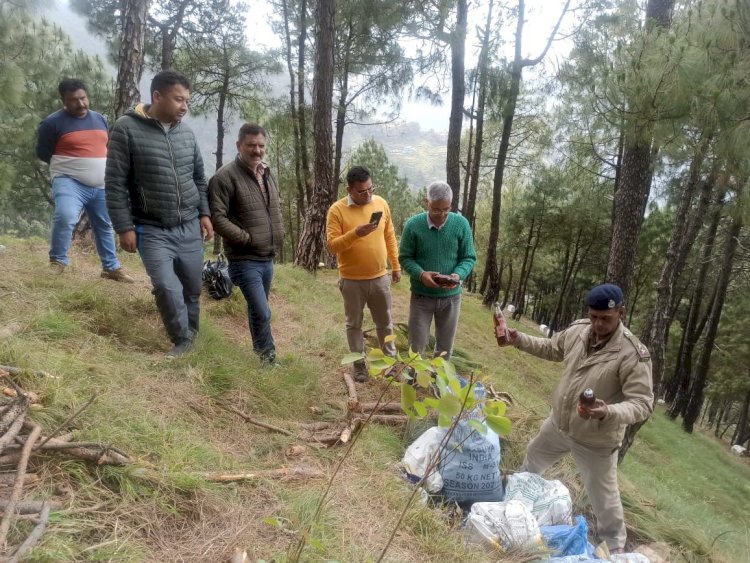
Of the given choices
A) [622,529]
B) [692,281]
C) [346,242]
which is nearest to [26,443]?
[346,242]

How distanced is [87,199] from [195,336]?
171 centimetres

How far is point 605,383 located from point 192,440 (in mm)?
2350

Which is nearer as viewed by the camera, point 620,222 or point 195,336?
point 195,336

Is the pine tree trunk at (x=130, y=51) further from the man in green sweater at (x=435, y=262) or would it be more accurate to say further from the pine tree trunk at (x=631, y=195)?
the pine tree trunk at (x=631, y=195)

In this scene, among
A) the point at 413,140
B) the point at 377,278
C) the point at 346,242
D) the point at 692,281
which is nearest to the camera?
the point at 346,242

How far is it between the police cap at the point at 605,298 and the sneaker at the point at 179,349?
2675 mm

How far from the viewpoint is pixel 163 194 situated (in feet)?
10.2

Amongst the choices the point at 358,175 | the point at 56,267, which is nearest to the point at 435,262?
the point at 358,175

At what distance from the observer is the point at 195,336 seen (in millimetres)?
3518

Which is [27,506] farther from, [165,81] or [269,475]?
[165,81]

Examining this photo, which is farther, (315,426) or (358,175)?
(358,175)

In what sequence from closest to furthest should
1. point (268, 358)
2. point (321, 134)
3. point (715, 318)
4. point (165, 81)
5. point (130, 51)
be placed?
point (165, 81) < point (268, 358) < point (130, 51) < point (321, 134) < point (715, 318)

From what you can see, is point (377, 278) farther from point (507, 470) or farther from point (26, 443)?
point (26, 443)

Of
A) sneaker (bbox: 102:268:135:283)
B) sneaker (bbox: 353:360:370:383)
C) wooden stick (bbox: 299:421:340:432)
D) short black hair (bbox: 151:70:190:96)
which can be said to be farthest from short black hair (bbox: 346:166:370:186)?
sneaker (bbox: 102:268:135:283)
